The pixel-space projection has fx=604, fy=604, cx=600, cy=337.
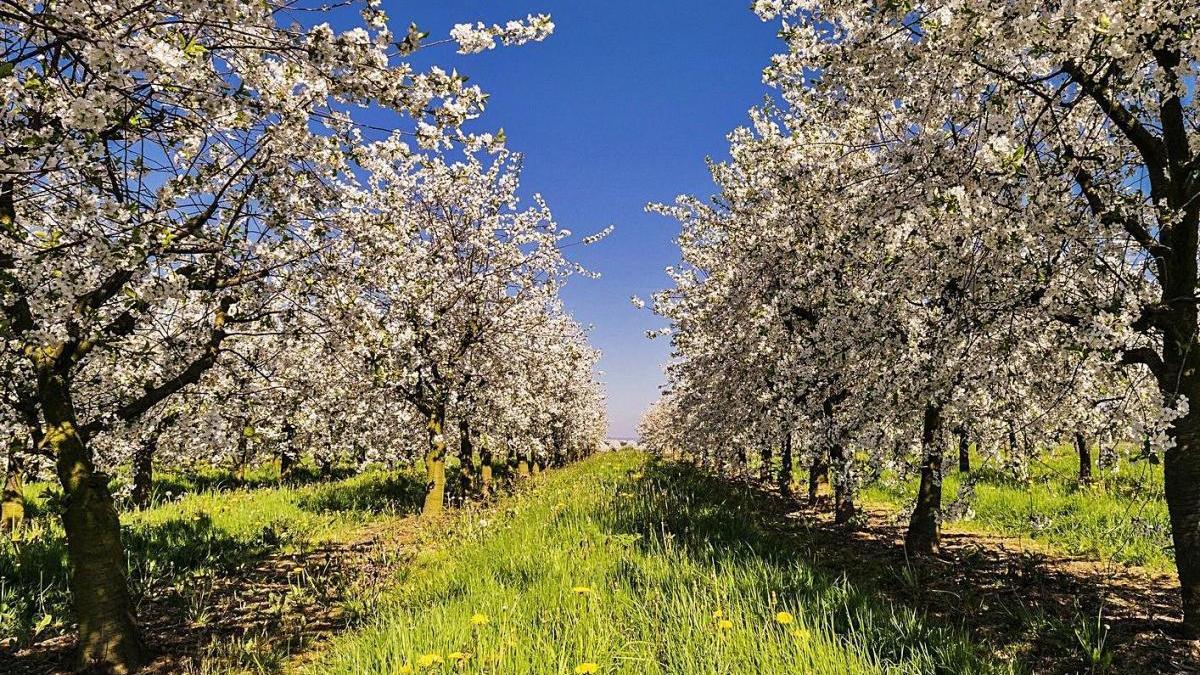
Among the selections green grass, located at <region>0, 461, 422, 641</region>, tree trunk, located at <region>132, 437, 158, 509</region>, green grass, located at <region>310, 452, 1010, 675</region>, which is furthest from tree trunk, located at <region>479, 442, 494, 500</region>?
green grass, located at <region>310, 452, 1010, 675</region>

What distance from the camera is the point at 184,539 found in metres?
10.7

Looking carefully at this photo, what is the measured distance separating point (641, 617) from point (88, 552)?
17.5 feet

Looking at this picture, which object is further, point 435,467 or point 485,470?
point 485,470

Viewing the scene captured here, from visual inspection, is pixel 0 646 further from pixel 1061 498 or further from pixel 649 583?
pixel 1061 498

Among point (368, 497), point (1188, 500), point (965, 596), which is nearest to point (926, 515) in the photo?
point (965, 596)

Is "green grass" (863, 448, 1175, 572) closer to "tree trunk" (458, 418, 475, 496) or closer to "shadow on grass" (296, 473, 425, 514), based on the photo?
"tree trunk" (458, 418, 475, 496)

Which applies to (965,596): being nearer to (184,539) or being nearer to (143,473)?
(184,539)

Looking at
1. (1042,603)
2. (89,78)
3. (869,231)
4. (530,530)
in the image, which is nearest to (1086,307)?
(869,231)

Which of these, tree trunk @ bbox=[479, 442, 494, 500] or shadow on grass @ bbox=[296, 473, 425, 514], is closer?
shadow on grass @ bbox=[296, 473, 425, 514]

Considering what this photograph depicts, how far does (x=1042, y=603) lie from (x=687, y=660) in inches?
207

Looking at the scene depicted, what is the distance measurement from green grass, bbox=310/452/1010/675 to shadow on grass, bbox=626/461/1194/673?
0.06 metres

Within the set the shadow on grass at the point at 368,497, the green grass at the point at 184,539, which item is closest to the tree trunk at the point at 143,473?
the green grass at the point at 184,539

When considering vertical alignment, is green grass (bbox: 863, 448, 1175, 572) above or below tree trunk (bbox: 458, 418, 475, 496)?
below

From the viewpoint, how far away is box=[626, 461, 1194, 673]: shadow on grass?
485cm
